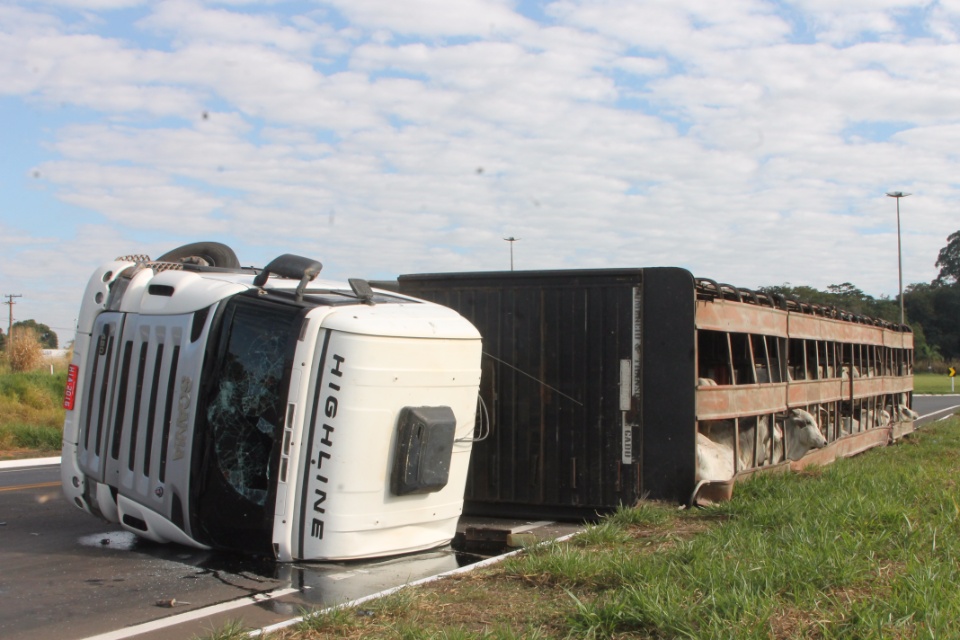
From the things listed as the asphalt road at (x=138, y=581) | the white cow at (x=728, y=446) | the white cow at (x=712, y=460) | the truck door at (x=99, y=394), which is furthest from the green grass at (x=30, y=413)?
the white cow at (x=712, y=460)

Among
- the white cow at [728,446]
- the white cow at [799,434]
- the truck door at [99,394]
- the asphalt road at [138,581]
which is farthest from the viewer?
the white cow at [799,434]

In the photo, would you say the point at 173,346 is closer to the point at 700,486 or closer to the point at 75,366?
the point at 75,366

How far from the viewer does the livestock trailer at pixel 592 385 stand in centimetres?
823

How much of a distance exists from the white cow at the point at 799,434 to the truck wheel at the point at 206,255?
21.6 ft

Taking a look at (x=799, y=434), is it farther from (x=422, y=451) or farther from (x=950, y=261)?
(x=950, y=261)

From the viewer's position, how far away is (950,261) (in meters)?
116

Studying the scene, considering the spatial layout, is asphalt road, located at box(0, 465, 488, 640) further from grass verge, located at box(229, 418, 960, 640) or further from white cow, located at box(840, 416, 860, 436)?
white cow, located at box(840, 416, 860, 436)

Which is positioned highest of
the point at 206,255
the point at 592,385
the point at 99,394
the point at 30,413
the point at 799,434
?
the point at 206,255

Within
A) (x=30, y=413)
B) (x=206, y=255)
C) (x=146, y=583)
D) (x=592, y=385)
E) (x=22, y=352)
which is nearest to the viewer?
(x=146, y=583)

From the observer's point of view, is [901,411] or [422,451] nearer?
[422,451]

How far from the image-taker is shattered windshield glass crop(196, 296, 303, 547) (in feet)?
20.4

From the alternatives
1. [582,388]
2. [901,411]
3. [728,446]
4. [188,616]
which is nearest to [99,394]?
[188,616]

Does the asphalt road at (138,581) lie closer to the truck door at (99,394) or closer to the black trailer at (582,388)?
the truck door at (99,394)

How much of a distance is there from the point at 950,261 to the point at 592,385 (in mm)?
122167
